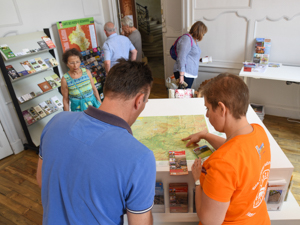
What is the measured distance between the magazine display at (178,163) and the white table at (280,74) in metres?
2.36

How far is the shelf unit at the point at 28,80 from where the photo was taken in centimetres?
321

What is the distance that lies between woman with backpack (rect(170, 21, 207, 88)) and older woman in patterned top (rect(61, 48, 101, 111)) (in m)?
1.37

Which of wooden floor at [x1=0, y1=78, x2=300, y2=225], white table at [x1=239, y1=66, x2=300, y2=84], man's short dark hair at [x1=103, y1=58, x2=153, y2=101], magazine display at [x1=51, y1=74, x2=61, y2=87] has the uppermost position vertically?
man's short dark hair at [x1=103, y1=58, x2=153, y2=101]

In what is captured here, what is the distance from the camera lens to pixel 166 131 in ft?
6.13

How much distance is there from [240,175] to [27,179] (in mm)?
2907

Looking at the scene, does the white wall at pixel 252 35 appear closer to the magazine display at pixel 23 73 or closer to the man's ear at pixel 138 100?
the magazine display at pixel 23 73

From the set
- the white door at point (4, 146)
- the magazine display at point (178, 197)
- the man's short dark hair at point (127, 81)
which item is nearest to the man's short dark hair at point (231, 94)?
the man's short dark hair at point (127, 81)

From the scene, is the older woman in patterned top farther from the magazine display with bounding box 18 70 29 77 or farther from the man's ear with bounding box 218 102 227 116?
the man's ear with bounding box 218 102 227 116

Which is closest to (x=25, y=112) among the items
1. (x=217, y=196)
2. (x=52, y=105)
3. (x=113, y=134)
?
(x=52, y=105)

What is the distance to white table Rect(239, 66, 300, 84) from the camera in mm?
3247

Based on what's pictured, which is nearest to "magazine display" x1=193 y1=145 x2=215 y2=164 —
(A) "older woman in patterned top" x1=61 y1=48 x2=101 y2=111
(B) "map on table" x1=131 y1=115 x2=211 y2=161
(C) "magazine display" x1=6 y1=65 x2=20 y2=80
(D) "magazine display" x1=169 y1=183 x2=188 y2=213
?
(B) "map on table" x1=131 y1=115 x2=211 y2=161

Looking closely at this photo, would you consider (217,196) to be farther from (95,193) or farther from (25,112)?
(25,112)

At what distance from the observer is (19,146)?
361 cm

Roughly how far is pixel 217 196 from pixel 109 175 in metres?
0.46
